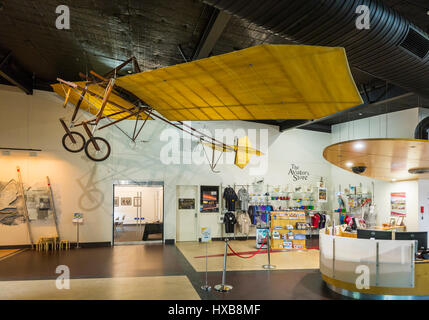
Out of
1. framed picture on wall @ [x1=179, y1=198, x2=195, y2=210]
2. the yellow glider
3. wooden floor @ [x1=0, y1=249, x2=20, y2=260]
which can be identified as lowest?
wooden floor @ [x1=0, y1=249, x2=20, y2=260]

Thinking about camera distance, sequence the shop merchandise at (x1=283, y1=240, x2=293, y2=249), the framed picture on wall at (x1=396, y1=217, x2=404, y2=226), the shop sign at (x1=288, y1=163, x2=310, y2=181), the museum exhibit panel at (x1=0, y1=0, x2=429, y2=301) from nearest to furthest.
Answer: the museum exhibit panel at (x1=0, y1=0, x2=429, y2=301), the shop merchandise at (x1=283, y1=240, x2=293, y2=249), the framed picture on wall at (x1=396, y1=217, x2=404, y2=226), the shop sign at (x1=288, y1=163, x2=310, y2=181)

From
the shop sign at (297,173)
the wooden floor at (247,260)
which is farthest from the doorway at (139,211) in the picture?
the shop sign at (297,173)

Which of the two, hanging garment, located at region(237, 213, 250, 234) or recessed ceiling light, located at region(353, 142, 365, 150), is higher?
recessed ceiling light, located at region(353, 142, 365, 150)

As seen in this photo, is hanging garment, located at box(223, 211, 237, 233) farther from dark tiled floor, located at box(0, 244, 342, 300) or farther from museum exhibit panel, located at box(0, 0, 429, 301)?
dark tiled floor, located at box(0, 244, 342, 300)

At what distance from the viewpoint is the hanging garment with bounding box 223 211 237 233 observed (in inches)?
458

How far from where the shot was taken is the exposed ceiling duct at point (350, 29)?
3.25 metres

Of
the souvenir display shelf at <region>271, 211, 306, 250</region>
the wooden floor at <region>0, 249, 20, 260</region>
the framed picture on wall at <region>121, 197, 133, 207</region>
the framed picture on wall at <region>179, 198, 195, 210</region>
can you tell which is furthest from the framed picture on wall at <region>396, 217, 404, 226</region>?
the wooden floor at <region>0, 249, 20, 260</region>

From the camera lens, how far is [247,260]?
812 cm

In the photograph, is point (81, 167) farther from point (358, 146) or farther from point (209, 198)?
point (358, 146)

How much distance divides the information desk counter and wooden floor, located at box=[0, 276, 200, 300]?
2752 mm

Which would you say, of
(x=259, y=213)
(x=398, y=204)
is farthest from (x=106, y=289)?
(x=398, y=204)

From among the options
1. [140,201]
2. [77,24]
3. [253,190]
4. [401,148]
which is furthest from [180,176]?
[401,148]

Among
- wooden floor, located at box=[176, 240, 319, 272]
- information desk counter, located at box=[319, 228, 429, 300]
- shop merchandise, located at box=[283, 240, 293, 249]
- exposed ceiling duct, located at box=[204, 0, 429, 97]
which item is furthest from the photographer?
shop merchandise, located at box=[283, 240, 293, 249]
